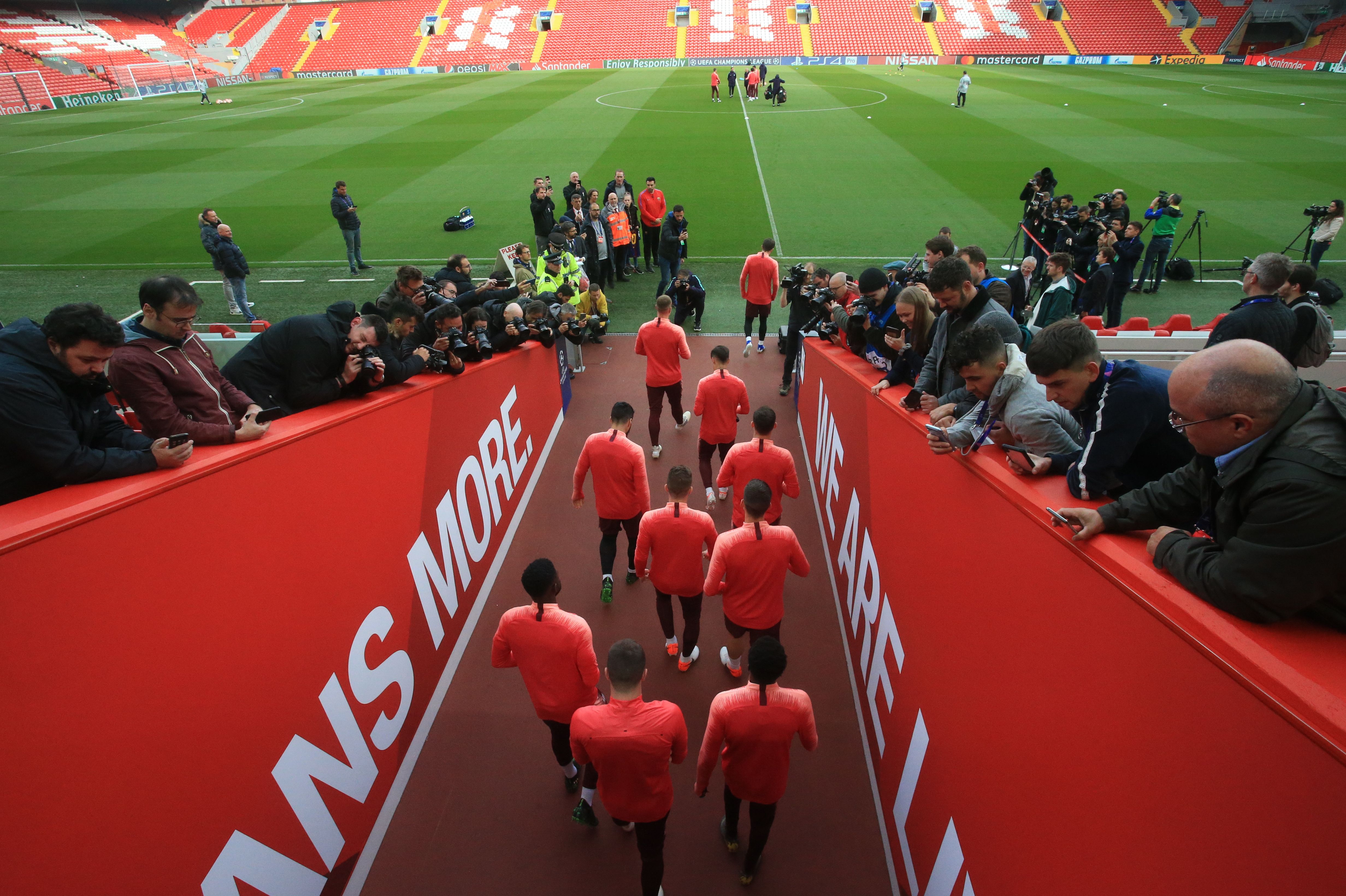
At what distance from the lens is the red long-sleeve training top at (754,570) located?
3945 mm

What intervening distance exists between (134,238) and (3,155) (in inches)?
Result: 700

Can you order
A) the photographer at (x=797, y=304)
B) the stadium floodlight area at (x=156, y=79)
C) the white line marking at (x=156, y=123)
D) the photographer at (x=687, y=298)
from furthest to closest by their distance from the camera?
the stadium floodlight area at (x=156, y=79), the white line marking at (x=156, y=123), the photographer at (x=687, y=298), the photographer at (x=797, y=304)

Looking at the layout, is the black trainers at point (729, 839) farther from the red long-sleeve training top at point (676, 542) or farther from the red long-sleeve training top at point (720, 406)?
the red long-sleeve training top at point (720, 406)

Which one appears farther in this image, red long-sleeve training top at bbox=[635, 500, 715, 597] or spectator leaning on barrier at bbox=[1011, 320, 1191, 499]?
red long-sleeve training top at bbox=[635, 500, 715, 597]

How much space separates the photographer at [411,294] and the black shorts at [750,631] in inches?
136

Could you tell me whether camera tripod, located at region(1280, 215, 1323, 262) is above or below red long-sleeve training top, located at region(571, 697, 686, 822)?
above

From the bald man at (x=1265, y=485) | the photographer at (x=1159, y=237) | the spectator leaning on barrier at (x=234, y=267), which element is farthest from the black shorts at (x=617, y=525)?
the photographer at (x=1159, y=237)

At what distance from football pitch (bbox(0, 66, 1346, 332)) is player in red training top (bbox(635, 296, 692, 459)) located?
4.51 m

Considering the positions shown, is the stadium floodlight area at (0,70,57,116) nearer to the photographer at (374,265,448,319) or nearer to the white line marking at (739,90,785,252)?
the white line marking at (739,90,785,252)

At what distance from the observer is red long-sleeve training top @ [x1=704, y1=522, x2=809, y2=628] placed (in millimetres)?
3945

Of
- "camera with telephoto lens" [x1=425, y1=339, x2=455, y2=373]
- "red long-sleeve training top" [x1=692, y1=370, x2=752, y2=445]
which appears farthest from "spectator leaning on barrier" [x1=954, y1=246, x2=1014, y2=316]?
"camera with telephoto lens" [x1=425, y1=339, x2=455, y2=373]

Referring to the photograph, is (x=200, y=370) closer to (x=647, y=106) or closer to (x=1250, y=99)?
(x=647, y=106)

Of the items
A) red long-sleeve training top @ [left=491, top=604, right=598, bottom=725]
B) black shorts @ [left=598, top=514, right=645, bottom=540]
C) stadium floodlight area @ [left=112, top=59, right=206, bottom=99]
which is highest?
stadium floodlight area @ [left=112, top=59, right=206, bottom=99]

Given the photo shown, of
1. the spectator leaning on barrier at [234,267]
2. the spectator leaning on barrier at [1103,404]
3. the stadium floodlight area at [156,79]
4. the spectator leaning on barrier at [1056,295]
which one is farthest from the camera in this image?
the stadium floodlight area at [156,79]
